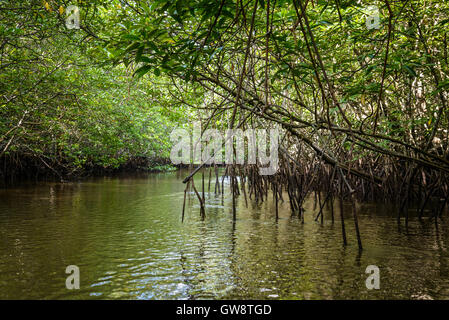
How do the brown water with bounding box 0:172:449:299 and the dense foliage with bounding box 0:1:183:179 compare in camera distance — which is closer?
the brown water with bounding box 0:172:449:299

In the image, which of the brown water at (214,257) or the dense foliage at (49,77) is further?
the dense foliage at (49,77)

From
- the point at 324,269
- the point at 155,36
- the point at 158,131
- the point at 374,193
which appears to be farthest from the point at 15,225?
the point at 158,131

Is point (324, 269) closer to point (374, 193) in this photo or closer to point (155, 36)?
point (155, 36)

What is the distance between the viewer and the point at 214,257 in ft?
11.8

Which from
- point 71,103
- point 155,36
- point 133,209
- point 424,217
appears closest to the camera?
point 155,36

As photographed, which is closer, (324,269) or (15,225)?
(324,269)

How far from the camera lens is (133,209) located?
6922 mm

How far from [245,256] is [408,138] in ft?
13.7

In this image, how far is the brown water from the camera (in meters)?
2.69

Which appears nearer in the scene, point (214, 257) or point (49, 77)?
point (214, 257)

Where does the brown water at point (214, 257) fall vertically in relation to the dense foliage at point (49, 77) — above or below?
below

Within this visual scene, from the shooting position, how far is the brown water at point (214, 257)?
2.69 metres

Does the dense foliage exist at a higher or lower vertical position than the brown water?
higher

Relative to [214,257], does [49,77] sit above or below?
above
